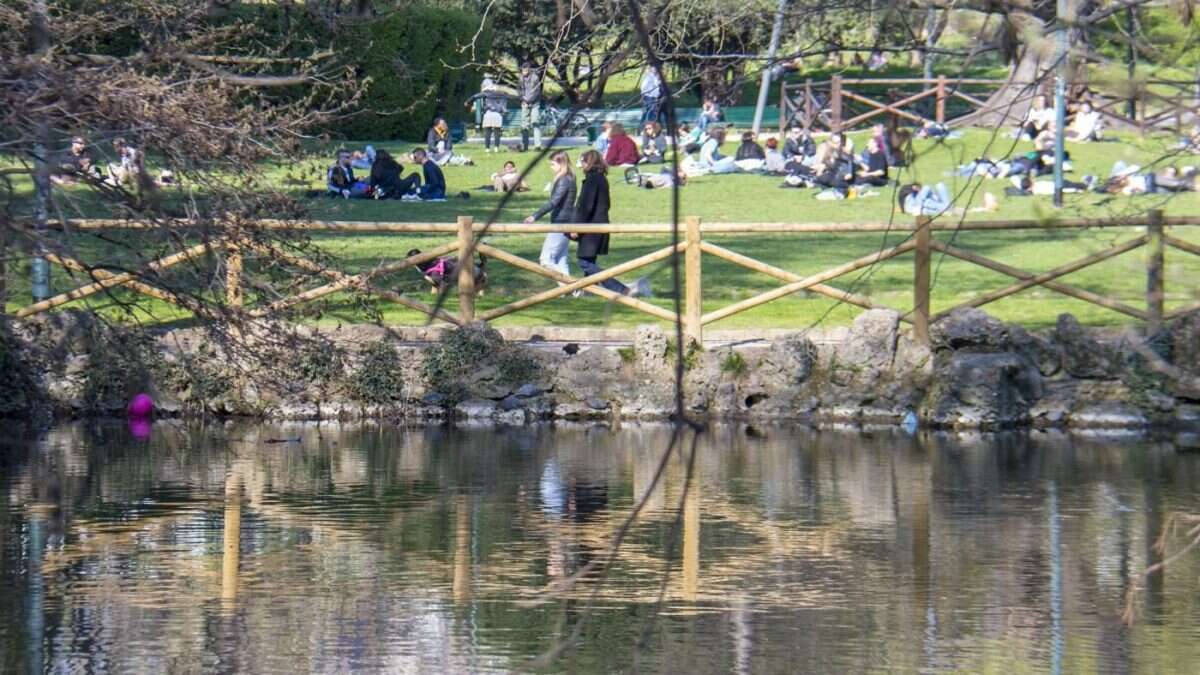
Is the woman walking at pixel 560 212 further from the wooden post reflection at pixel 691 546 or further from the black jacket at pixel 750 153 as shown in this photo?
the black jacket at pixel 750 153

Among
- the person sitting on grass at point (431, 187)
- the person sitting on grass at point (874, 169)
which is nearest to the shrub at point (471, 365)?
the person sitting on grass at point (431, 187)

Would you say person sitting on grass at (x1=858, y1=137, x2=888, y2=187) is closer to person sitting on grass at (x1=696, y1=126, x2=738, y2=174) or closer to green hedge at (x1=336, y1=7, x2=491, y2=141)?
person sitting on grass at (x1=696, y1=126, x2=738, y2=174)

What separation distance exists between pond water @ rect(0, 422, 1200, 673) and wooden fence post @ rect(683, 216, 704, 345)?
1.55 metres

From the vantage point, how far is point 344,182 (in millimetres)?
29312

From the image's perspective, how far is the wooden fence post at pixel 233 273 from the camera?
34.1 ft

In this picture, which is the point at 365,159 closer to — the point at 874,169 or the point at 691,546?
the point at 874,169

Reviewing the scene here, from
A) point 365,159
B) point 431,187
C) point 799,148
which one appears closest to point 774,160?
point 799,148

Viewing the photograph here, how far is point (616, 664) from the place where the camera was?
7.78m

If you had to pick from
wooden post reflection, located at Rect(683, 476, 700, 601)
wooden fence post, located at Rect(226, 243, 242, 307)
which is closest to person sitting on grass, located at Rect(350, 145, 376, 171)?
wooden post reflection, located at Rect(683, 476, 700, 601)

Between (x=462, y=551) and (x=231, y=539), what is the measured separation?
1.36 meters

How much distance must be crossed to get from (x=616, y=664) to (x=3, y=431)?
9225mm

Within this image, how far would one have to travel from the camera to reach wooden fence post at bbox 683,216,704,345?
647 inches

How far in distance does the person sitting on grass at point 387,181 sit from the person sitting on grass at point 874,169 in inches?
309

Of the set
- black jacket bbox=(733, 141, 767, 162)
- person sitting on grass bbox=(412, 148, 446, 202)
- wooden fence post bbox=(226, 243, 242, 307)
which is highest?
black jacket bbox=(733, 141, 767, 162)
